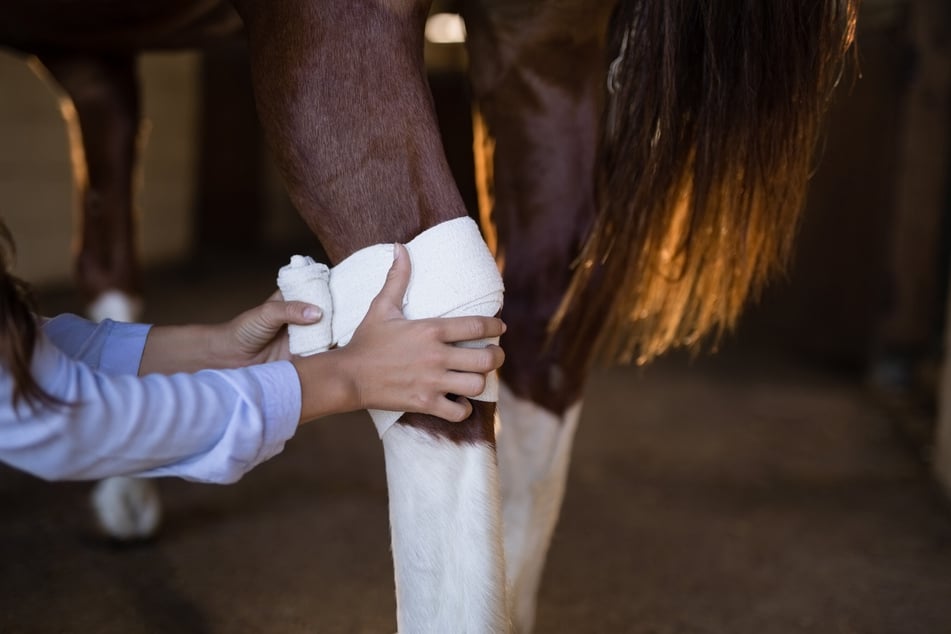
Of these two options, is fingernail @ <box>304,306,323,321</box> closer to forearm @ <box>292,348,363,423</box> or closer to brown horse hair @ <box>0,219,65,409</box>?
forearm @ <box>292,348,363,423</box>

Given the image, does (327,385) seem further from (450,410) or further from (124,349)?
(124,349)

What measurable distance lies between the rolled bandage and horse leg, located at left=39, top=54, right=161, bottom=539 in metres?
0.74

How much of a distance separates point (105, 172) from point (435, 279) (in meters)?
0.91

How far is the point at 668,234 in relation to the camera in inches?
32.2

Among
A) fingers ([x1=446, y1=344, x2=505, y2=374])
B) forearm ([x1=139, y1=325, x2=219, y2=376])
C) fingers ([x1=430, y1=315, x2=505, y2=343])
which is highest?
fingers ([x1=430, y1=315, x2=505, y2=343])

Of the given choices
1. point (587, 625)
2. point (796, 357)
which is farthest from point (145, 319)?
point (587, 625)

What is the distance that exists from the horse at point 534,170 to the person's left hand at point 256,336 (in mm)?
104

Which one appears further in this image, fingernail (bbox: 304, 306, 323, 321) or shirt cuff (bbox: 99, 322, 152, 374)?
shirt cuff (bbox: 99, 322, 152, 374)

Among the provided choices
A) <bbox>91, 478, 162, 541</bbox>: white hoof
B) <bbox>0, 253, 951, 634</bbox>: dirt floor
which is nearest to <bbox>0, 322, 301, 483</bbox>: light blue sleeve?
<bbox>0, 253, 951, 634</bbox>: dirt floor

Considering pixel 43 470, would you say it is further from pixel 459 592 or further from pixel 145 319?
pixel 145 319

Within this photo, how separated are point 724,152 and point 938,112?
150 cm

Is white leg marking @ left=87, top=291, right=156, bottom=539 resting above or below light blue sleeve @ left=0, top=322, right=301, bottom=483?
below

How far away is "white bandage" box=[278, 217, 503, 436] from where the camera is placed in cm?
58

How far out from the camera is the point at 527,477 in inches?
36.6
